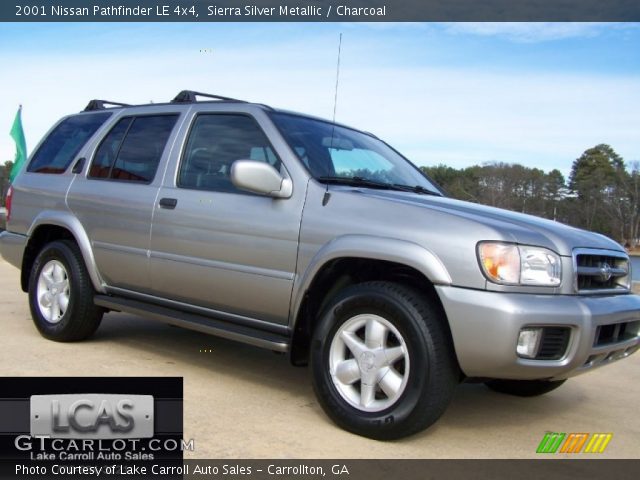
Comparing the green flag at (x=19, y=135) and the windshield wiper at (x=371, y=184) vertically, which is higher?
the green flag at (x=19, y=135)

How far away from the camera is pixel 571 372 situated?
3.37 meters

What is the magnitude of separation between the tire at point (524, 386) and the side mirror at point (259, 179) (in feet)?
6.31

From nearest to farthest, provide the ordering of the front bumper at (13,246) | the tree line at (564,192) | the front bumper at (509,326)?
the front bumper at (509,326) < the front bumper at (13,246) < the tree line at (564,192)

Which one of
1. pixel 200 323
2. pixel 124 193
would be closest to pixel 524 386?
pixel 200 323

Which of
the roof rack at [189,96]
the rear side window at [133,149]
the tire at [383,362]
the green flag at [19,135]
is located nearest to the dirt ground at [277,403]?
the tire at [383,362]

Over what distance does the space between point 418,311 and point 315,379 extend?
740 mm

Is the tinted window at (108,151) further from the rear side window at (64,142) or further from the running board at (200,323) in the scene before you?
the running board at (200,323)

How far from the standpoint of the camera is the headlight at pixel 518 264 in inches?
127

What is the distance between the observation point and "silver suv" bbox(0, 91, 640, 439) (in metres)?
3.26

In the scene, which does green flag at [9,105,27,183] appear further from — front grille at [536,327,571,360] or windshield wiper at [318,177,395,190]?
front grille at [536,327,571,360]

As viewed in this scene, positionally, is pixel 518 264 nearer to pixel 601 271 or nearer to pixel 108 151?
pixel 601 271

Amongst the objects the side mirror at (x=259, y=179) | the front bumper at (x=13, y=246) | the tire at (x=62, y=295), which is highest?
the side mirror at (x=259, y=179)

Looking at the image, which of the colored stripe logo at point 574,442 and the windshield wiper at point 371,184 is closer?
the colored stripe logo at point 574,442

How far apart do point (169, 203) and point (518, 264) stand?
2408 millimetres
